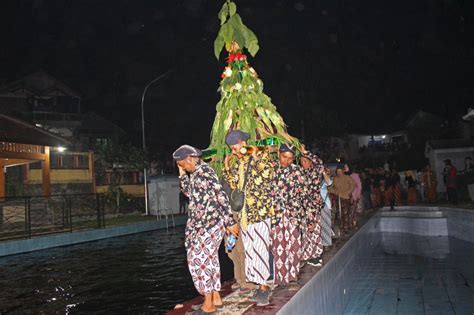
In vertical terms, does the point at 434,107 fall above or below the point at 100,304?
above

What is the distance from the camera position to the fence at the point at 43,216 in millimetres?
17673

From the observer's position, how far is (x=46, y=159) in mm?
21656

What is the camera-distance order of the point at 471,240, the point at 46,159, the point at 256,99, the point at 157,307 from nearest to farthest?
the point at 256,99 → the point at 157,307 → the point at 471,240 → the point at 46,159

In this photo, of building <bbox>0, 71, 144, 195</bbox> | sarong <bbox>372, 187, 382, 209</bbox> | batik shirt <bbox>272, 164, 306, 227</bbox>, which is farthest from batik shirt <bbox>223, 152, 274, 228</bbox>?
building <bbox>0, 71, 144, 195</bbox>

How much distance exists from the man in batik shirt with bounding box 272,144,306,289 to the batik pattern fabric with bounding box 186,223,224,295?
1087 mm

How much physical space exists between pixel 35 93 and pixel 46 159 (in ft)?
67.4

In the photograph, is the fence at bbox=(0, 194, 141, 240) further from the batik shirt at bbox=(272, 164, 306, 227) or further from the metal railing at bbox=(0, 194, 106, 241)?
the batik shirt at bbox=(272, 164, 306, 227)

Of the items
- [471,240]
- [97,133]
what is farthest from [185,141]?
[471,240]

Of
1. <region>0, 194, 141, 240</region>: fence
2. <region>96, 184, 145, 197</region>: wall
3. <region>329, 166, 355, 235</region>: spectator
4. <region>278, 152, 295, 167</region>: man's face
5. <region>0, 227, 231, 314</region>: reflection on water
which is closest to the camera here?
<region>278, 152, 295, 167</region>: man's face

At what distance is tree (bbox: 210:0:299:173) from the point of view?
6.35m

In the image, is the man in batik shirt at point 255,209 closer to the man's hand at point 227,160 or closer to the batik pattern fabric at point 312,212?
the man's hand at point 227,160

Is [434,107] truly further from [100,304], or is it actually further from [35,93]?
[100,304]

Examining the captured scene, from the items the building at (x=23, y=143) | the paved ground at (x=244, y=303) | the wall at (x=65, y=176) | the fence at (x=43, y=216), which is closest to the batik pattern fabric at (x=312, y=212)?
the paved ground at (x=244, y=303)

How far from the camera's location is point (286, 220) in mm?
5449
